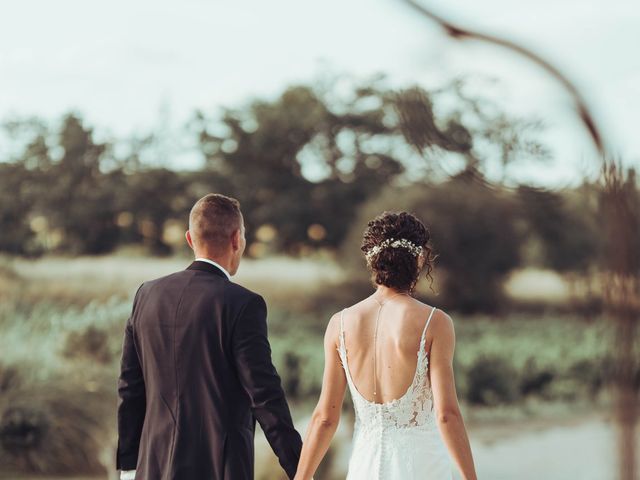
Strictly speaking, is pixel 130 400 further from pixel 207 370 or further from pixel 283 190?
pixel 283 190

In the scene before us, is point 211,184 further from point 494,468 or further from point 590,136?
point 590,136

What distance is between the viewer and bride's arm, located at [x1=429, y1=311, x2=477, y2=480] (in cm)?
277

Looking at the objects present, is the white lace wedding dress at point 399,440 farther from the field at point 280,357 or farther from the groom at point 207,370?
the field at point 280,357

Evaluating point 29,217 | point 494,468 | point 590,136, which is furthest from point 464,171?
point 29,217

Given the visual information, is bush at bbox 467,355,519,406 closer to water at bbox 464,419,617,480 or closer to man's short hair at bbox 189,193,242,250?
water at bbox 464,419,617,480

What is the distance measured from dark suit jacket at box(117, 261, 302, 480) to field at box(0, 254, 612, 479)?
562 cm

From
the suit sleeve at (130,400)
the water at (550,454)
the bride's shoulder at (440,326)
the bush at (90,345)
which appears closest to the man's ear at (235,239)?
the suit sleeve at (130,400)

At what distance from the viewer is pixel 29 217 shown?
10500 millimetres

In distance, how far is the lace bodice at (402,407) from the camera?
290 centimetres

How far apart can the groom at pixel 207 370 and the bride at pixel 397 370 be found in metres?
0.22

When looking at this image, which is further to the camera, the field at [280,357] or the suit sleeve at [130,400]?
the field at [280,357]

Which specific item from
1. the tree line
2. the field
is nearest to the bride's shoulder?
the field

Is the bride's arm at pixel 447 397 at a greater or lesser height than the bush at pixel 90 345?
greater

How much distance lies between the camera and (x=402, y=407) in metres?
2.95
